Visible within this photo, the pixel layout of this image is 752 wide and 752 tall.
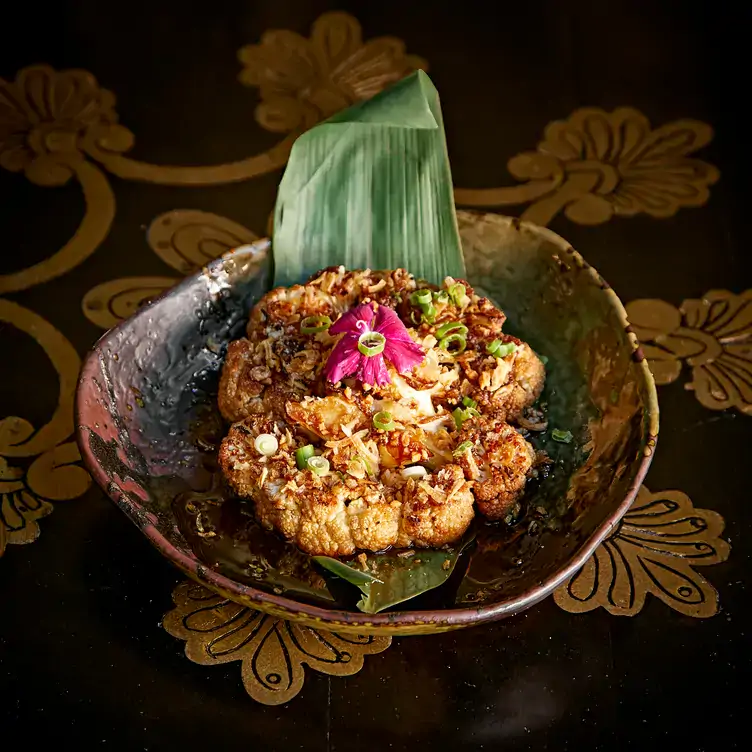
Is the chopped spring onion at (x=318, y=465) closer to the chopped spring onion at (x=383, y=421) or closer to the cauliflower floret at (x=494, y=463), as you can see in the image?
the chopped spring onion at (x=383, y=421)

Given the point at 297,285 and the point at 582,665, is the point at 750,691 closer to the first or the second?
the point at 582,665

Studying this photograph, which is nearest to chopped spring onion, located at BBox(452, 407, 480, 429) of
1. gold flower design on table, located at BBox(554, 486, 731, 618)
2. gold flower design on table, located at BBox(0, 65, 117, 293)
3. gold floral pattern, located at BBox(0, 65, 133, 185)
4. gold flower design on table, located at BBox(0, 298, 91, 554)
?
gold flower design on table, located at BBox(554, 486, 731, 618)

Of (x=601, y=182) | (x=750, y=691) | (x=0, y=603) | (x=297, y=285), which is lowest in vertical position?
(x=750, y=691)

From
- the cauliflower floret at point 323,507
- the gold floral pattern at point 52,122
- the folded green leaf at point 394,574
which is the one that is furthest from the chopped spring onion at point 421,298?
the gold floral pattern at point 52,122

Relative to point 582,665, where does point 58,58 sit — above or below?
A: above

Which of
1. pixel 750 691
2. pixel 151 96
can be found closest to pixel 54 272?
pixel 151 96

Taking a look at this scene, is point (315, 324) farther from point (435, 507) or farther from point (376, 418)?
point (435, 507)

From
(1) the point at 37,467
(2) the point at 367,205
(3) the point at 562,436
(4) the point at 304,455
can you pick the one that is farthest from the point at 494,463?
(1) the point at 37,467
